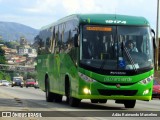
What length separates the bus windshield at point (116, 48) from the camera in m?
20.5

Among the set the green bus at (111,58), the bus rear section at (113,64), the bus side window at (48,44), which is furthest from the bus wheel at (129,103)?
the bus side window at (48,44)

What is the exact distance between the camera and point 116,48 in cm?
2061

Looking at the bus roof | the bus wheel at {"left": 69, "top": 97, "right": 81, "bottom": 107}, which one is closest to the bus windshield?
the bus roof

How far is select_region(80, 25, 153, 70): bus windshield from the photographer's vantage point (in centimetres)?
2048

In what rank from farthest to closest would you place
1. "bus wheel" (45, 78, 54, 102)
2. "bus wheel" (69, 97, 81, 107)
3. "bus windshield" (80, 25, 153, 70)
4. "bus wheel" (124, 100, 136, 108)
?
"bus wheel" (45, 78, 54, 102) < "bus wheel" (124, 100, 136, 108) < "bus wheel" (69, 97, 81, 107) < "bus windshield" (80, 25, 153, 70)

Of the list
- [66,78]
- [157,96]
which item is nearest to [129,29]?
[66,78]

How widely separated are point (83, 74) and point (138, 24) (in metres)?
2.60

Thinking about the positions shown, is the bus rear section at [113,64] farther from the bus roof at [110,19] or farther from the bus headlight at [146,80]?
the bus roof at [110,19]

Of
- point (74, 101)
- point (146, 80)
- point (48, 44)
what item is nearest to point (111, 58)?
point (146, 80)

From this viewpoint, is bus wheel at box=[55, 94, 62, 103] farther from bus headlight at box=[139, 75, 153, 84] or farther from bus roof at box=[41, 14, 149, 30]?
bus headlight at box=[139, 75, 153, 84]

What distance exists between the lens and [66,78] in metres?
22.8

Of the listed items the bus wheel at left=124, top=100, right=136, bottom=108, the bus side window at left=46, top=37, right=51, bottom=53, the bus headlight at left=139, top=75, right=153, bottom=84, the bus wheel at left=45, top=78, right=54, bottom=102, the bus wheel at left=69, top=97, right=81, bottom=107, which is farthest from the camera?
the bus wheel at left=45, top=78, right=54, bottom=102

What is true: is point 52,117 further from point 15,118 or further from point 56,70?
point 56,70

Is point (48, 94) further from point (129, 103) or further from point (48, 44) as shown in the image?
point (129, 103)
